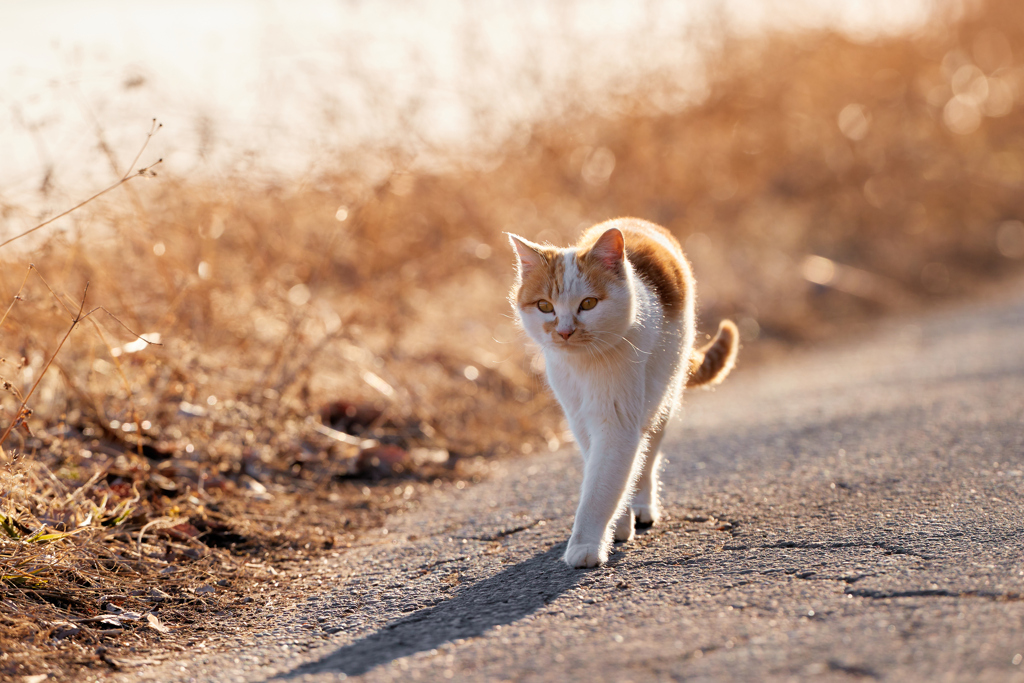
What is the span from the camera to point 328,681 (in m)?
2.25

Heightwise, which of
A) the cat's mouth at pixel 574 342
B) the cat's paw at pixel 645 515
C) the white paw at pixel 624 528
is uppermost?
the cat's mouth at pixel 574 342

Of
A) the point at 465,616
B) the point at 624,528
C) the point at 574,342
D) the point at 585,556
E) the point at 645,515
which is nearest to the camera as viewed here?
the point at 465,616

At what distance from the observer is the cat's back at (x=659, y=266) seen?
11.1 ft

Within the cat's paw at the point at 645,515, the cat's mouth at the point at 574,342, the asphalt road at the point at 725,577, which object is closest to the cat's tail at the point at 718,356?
the asphalt road at the point at 725,577

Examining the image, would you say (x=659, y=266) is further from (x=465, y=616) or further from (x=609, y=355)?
(x=465, y=616)

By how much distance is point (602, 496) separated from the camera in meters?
2.95

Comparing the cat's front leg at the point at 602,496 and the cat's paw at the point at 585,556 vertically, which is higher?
the cat's front leg at the point at 602,496

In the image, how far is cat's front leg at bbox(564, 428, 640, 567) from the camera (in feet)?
9.62

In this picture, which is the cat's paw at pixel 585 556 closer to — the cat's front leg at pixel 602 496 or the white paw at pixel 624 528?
the cat's front leg at pixel 602 496

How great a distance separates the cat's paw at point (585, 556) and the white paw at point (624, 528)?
28cm

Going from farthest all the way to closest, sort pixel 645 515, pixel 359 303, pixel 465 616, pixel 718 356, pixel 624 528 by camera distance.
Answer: pixel 359 303, pixel 718 356, pixel 645 515, pixel 624 528, pixel 465 616

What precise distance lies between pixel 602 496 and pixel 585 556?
0.21 m

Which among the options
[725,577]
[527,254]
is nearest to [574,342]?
[527,254]

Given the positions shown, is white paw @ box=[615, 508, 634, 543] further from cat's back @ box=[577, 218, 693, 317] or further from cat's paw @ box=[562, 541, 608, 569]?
cat's back @ box=[577, 218, 693, 317]
